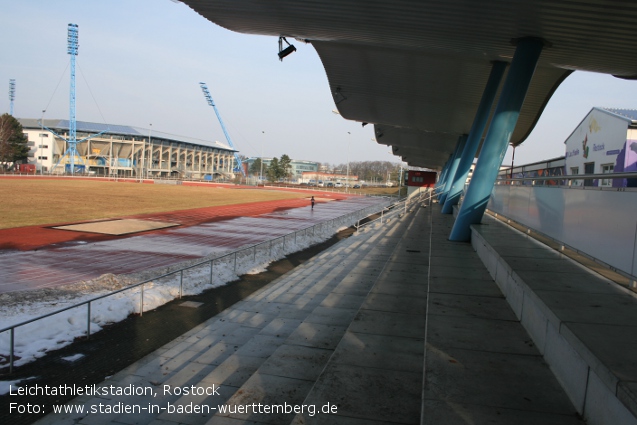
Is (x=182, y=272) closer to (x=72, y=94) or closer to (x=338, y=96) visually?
(x=338, y=96)

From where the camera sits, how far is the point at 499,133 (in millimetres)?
10586

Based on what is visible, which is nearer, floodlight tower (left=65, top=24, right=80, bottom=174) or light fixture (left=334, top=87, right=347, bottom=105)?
light fixture (left=334, top=87, right=347, bottom=105)

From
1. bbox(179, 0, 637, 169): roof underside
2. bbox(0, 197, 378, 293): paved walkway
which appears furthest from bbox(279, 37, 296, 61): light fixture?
bbox(0, 197, 378, 293): paved walkway

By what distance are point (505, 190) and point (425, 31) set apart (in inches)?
204

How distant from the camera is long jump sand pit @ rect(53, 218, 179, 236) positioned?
79.7 ft

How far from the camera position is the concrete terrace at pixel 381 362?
3613mm

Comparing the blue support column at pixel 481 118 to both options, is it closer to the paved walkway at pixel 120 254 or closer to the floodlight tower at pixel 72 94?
the paved walkway at pixel 120 254

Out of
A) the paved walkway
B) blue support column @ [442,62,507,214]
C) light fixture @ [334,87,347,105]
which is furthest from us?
light fixture @ [334,87,347,105]

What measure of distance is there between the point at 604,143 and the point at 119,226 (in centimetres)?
2728

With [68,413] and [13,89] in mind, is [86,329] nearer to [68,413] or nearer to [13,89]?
[68,413]

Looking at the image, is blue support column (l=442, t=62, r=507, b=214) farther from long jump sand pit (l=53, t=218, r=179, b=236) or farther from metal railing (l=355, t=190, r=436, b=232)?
long jump sand pit (l=53, t=218, r=179, b=236)

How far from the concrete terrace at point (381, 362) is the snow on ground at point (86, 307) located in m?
1.97

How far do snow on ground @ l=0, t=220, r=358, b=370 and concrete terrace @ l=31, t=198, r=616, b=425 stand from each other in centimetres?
197

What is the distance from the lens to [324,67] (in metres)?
16.3
